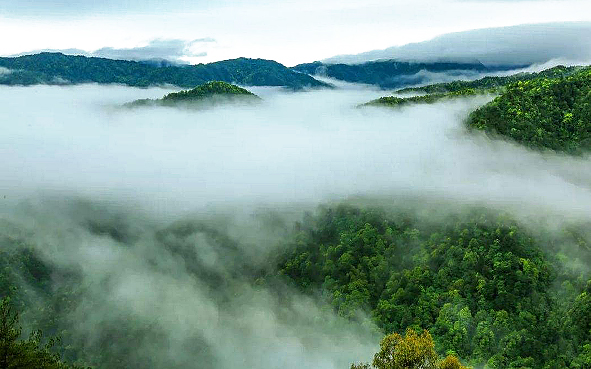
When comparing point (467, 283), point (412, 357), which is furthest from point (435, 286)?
point (412, 357)

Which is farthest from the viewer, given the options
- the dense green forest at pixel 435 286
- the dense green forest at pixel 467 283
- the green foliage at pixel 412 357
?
the dense green forest at pixel 435 286

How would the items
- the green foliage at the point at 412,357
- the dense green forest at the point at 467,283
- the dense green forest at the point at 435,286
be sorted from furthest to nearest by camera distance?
the dense green forest at the point at 435,286 → the dense green forest at the point at 467,283 → the green foliage at the point at 412,357

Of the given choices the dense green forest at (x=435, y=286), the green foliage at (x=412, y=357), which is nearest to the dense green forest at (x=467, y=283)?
the dense green forest at (x=435, y=286)

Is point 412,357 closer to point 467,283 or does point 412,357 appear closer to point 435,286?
point 467,283

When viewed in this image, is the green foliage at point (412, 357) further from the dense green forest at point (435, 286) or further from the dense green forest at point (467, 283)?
the dense green forest at point (467, 283)

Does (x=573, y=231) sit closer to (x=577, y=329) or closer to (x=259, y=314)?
(x=577, y=329)

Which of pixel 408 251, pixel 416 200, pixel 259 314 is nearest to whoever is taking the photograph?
pixel 408 251

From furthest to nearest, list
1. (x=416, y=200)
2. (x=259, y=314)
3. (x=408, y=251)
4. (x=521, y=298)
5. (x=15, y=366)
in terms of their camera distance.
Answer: (x=416, y=200), (x=259, y=314), (x=408, y=251), (x=521, y=298), (x=15, y=366)

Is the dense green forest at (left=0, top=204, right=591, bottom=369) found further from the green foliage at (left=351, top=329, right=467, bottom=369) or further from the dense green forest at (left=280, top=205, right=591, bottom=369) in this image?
the green foliage at (left=351, top=329, right=467, bottom=369)

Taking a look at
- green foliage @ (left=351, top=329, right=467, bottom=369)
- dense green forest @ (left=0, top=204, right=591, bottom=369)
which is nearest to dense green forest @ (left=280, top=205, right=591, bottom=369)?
dense green forest @ (left=0, top=204, right=591, bottom=369)

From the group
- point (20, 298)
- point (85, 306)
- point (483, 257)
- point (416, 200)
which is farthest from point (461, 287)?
point (20, 298)

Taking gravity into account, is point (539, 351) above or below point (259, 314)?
above
